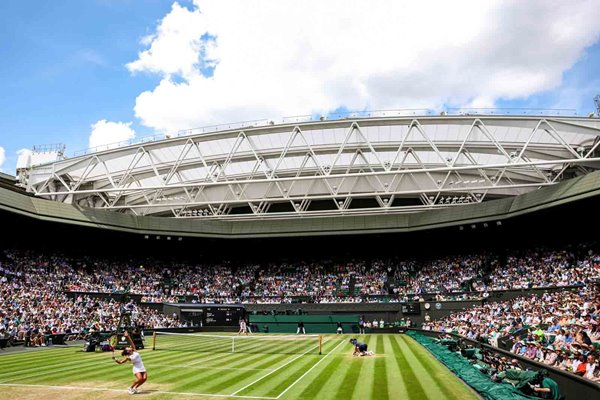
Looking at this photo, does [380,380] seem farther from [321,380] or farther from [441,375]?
[441,375]

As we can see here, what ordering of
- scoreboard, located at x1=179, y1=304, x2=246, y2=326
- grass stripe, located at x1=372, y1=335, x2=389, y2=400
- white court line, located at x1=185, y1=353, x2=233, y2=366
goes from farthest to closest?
1. scoreboard, located at x1=179, y1=304, x2=246, y2=326
2. white court line, located at x1=185, y1=353, x2=233, y2=366
3. grass stripe, located at x1=372, y1=335, x2=389, y2=400

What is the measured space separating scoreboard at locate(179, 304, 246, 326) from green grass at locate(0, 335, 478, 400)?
64.9 ft

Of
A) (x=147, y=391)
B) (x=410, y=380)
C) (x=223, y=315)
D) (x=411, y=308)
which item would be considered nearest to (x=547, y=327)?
(x=410, y=380)

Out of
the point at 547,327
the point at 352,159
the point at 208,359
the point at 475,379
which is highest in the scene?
the point at 352,159

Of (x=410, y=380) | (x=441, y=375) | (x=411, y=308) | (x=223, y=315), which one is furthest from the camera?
(x=223, y=315)

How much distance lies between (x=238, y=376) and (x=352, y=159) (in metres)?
23.8

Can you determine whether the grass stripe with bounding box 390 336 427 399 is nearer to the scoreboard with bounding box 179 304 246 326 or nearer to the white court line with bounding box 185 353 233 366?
the white court line with bounding box 185 353 233 366

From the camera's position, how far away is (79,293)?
148 feet

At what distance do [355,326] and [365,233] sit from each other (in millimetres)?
10530

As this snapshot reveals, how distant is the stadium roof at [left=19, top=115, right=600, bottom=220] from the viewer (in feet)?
116

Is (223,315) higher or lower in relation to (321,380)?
higher

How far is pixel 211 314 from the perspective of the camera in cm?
4728

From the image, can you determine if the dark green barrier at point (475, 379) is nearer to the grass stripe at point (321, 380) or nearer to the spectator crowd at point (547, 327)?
the spectator crowd at point (547, 327)

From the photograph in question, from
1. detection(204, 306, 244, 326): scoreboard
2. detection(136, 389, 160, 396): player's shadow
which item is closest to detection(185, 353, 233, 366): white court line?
detection(136, 389, 160, 396): player's shadow
